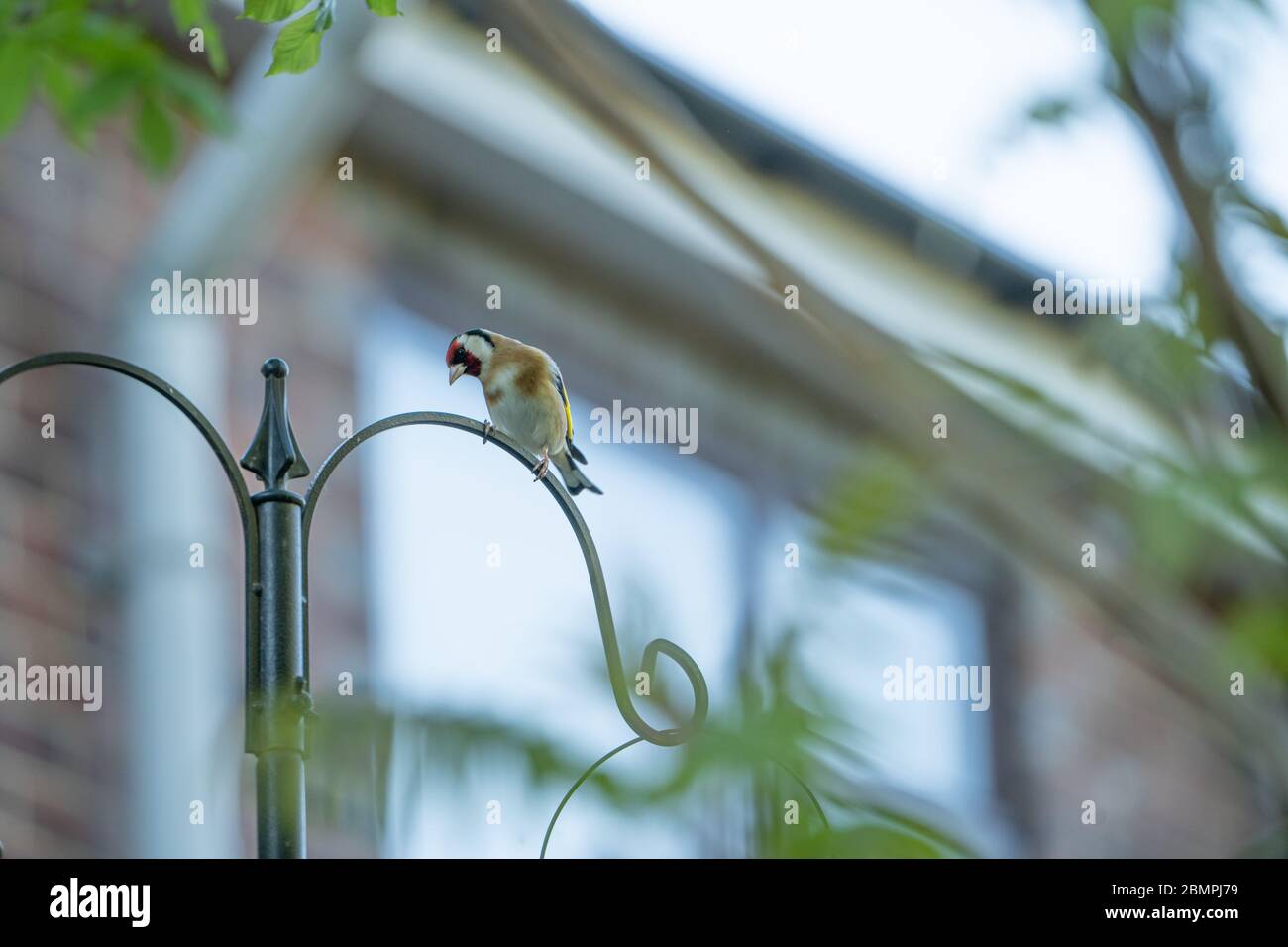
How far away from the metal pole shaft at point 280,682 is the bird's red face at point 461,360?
1.34 meters

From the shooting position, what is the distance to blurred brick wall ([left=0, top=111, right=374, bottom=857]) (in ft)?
13.7

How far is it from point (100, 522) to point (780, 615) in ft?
9.91

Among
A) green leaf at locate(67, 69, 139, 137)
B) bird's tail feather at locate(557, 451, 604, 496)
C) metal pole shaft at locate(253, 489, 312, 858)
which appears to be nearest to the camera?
metal pole shaft at locate(253, 489, 312, 858)

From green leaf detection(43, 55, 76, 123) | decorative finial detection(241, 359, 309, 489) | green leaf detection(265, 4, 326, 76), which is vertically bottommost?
decorative finial detection(241, 359, 309, 489)

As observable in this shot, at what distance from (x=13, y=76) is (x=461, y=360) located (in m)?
0.84

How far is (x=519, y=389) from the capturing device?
308 cm

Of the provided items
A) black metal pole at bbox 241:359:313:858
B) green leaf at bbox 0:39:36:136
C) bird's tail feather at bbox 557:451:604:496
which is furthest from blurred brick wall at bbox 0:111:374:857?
black metal pole at bbox 241:359:313:858

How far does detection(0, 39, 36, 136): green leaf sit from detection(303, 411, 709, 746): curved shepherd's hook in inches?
39.0

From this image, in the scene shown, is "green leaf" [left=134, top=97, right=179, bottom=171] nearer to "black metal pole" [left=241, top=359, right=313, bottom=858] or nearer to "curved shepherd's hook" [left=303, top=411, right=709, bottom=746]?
"curved shepherd's hook" [left=303, top=411, right=709, bottom=746]

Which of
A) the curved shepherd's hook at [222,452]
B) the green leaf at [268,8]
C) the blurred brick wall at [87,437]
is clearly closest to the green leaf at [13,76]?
the green leaf at [268,8]

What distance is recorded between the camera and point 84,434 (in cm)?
449

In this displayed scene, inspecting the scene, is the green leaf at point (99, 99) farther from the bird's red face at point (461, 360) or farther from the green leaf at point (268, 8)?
the green leaf at point (268, 8)

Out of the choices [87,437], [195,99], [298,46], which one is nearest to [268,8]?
[298,46]

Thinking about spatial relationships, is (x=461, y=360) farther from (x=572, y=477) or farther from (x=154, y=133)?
(x=154, y=133)
